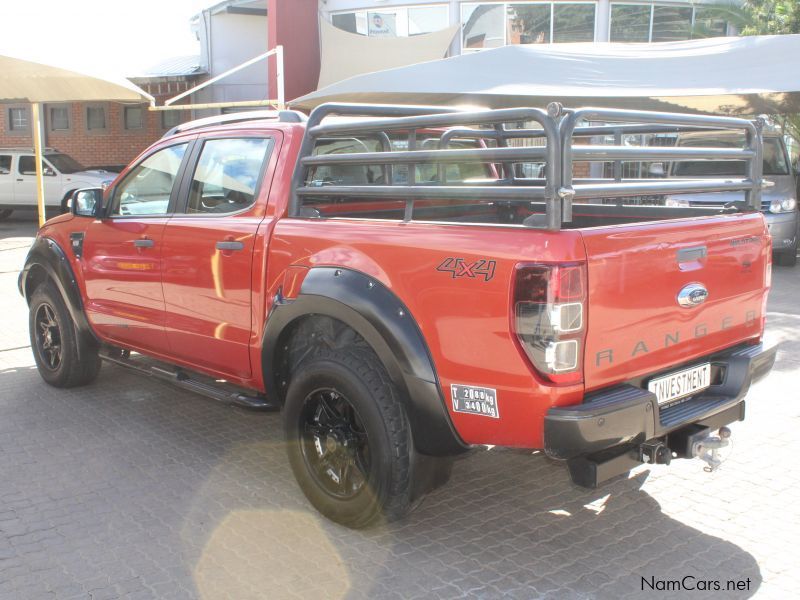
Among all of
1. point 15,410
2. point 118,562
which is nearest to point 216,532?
point 118,562

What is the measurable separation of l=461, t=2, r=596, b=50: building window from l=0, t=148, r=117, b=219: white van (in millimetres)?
8926

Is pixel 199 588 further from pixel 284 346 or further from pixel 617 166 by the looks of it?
pixel 617 166

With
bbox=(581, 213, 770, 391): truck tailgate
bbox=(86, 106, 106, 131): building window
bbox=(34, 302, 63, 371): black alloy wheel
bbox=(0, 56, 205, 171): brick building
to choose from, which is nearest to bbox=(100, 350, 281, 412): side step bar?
bbox=(34, 302, 63, 371): black alloy wheel

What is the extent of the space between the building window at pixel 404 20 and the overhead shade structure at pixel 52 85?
7.15 metres

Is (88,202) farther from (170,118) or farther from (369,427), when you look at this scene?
(170,118)

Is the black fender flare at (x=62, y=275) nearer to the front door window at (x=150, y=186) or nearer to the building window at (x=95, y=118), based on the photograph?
the front door window at (x=150, y=186)

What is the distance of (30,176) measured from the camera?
1912 cm

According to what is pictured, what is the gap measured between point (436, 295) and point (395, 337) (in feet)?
0.86

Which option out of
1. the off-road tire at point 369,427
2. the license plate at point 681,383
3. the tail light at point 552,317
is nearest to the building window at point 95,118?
the off-road tire at point 369,427

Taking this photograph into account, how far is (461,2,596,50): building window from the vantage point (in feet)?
55.0

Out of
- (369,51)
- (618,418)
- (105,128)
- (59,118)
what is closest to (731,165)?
(369,51)

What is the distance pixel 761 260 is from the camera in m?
3.81

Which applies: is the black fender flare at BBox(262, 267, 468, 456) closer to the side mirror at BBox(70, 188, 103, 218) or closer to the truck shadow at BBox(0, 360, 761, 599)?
the truck shadow at BBox(0, 360, 761, 599)

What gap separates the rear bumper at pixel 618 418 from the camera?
2.87 metres
